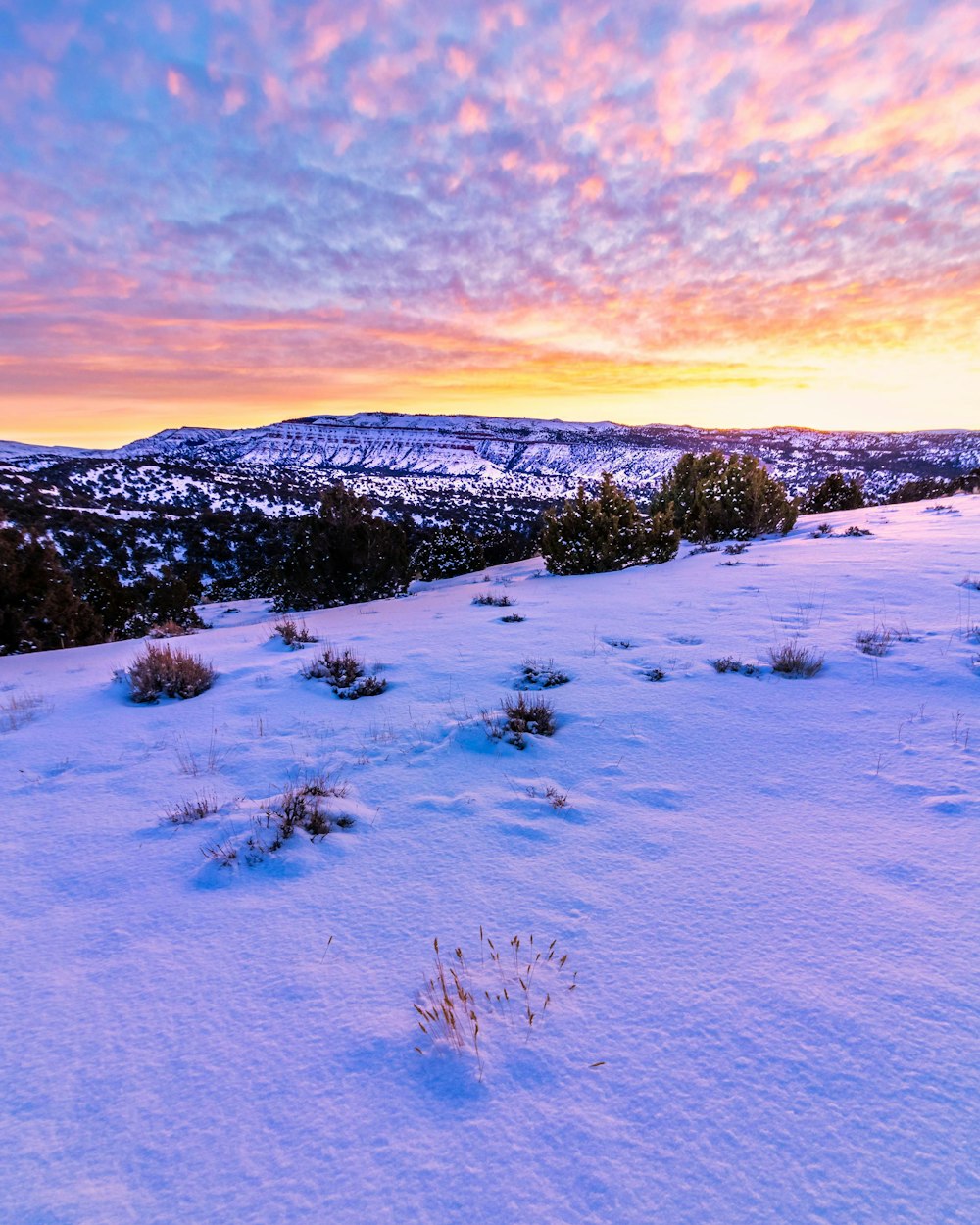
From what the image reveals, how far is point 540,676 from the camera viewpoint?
4.86 metres

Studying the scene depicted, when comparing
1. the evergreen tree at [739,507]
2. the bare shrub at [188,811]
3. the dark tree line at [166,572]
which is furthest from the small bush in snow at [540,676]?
the evergreen tree at [739,507]

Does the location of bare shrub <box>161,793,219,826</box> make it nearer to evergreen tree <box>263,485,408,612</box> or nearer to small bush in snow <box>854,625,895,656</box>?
small bush in snow <box>854,625,895,656</box>

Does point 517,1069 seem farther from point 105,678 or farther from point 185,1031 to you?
point 105,678

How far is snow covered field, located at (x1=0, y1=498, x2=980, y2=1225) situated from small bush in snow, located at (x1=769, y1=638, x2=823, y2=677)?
0.65ft

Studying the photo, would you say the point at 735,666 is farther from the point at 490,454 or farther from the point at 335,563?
A: the point at 490,454

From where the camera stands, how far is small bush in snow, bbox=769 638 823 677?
4480mm

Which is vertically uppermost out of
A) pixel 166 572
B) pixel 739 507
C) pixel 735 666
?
pixel 739 507

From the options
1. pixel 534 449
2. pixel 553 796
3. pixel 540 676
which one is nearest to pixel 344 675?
pixel 540 676

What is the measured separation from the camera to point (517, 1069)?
1635 millimetres

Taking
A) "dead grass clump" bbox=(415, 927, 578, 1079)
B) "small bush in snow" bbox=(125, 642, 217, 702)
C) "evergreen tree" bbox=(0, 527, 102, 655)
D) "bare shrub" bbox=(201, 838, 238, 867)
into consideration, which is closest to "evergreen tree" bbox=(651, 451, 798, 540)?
"small bush in snow" bbox=(125, 642, 217, 702)

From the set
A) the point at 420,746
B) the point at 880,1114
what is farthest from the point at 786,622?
the point at 880,1114

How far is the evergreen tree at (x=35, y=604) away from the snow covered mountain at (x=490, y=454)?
203ft

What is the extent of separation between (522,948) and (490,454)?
571 ft

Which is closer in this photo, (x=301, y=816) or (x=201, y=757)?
(x=301, y=816)
